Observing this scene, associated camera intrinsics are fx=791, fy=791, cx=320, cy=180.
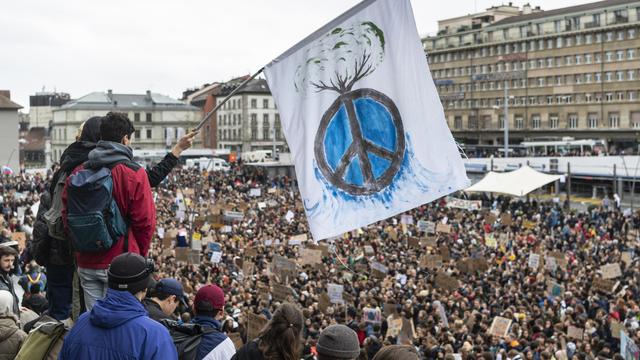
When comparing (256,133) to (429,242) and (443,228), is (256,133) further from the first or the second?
(429,242)

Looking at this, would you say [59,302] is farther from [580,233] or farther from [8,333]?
[580,233]

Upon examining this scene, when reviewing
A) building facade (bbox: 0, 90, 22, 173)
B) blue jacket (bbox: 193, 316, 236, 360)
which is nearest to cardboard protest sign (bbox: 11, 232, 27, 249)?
blue jacket (bbox: 193, 316, 236, 360)

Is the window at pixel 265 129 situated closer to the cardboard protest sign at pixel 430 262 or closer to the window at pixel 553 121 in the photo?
the window at pixel 553 121

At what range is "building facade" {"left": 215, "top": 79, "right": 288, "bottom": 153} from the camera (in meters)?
101

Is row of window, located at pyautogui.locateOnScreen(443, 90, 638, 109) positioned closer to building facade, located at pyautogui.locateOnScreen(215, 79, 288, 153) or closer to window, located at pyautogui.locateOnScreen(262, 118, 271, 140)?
building facade, located at pyautogui.locateOnScreen(215, 79, 288, 153)

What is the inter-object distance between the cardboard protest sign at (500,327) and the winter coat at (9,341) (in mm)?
9352

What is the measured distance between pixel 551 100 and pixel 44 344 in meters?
84.9

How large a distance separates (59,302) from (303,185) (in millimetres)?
1958

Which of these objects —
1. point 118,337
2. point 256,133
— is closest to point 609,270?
point 118,337

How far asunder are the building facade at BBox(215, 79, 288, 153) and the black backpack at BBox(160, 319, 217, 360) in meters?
95.4

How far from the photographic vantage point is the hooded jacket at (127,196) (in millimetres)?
4188

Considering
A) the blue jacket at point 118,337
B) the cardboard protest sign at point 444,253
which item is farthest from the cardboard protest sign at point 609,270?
the blue jacket at point 118,337

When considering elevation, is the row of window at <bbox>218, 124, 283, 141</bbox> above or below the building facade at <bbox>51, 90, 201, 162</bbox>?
below

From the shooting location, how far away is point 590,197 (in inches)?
1941
